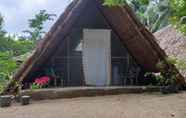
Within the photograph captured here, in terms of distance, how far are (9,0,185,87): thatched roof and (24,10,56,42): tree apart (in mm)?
13814

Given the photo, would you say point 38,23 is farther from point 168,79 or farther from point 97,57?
point 168,79

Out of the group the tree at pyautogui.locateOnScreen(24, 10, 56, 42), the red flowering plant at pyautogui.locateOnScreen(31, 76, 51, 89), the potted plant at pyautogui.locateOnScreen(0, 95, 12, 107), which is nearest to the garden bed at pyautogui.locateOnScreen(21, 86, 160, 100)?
the red flowering plant at pyautogui.locateOnScreen(31, 76, 51, 89)

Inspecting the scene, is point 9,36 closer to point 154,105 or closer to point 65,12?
point 65,12

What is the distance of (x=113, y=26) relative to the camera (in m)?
11.0

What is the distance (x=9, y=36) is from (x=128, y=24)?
1309cm

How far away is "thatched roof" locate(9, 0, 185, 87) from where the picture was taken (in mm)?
9594

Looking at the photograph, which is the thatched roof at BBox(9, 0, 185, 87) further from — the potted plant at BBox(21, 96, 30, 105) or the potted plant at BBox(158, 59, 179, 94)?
the potted plant at BBox(21, 96, 30, 105)

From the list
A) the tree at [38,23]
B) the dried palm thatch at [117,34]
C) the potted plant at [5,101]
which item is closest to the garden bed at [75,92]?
the potted plant at [5,101]

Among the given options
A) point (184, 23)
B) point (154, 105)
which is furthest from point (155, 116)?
point (184, 23)

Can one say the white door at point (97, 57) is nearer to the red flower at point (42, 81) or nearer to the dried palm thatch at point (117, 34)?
the dried palm thatch at point (117, 34)

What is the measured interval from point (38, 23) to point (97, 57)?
46.5ft

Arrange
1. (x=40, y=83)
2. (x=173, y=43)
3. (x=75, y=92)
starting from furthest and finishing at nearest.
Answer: (x=173, y=43) → (x=40, y=83) → (x=75, y=92)

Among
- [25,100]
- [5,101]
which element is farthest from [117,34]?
[5,101]

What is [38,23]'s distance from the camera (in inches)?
963
